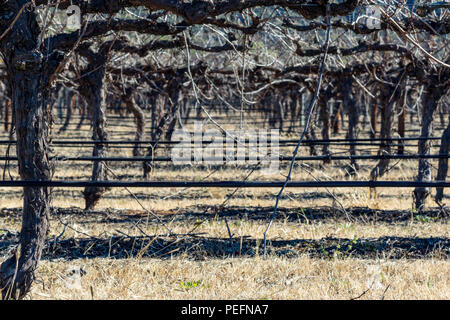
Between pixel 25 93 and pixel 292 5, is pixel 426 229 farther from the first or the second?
pixel 25 93

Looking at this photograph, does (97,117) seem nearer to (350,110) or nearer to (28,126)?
(28,126)

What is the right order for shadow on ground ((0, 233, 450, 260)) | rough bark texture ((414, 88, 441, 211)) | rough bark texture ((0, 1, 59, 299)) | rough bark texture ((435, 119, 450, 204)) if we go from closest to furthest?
rough bark texture ((0, 1, 59, 299))
shadow on ground ((0, 233, 450, 260))
rough bark texture ((414, 88, 441, 211))
rough bark texture ((435, 119, 450, 204))

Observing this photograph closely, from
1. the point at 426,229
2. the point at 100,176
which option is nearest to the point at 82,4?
the point at 426,229

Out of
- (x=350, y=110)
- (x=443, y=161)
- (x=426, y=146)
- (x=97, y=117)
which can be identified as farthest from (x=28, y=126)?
(x=350, y=110)

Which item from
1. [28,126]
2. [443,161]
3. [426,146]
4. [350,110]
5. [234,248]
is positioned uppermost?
[350,110]

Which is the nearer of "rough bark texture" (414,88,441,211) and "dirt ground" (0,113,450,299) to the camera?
"dirt ground" (0,113,450,299)

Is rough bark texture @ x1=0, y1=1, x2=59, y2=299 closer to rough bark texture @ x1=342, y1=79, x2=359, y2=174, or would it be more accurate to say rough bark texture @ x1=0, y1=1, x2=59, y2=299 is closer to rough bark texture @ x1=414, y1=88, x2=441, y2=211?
rough bark texture @ x1=414, y1=88, x2=441, y2=211

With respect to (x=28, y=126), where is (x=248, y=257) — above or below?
below

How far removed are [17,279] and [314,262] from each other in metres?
2.34

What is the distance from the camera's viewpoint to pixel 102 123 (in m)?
8.96

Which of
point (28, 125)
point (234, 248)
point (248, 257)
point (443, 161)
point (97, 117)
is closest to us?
point (28, 125)

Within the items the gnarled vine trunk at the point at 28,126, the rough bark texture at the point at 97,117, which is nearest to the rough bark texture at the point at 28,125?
the gnarled vine trunk at the point at 28,126

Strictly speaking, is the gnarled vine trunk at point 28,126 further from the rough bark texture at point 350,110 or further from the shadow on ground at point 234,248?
the rough bark texture at point 350,110

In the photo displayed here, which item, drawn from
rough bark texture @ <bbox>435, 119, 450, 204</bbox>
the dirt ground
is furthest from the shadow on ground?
rough bark texture @ <bbox>435, 119, 450, 204</bbox>
